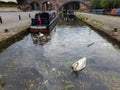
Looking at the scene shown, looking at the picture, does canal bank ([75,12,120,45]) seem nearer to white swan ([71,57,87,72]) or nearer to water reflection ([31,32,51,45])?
white swan ([71,57,87,72])

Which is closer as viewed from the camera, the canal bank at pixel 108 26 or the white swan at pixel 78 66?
the white swan at pixel 78 66

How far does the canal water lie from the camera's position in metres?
7.90

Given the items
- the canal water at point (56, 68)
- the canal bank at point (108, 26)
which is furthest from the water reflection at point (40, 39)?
the canal bank at point (108, 26)

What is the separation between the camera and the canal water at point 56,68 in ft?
25.9

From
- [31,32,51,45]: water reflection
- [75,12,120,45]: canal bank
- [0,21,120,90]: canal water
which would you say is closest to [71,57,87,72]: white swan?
[0,21,120,90]: canal water

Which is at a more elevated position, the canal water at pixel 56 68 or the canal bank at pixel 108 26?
the canal bank at pixel 108 26

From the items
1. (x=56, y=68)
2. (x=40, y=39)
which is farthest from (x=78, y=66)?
(x=40, y=39)

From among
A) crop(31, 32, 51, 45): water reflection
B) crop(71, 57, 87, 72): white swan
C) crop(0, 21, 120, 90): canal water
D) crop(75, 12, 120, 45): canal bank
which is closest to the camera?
crop(0, 21, 120, 90): canal water

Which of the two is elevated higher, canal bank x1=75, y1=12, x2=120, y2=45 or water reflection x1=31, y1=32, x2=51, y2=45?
canal bank x1=75, y1=12, x2=120, y2=45

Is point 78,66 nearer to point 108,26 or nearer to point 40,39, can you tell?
point 40,39

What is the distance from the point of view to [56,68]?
387 inches

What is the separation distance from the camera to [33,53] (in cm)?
1278

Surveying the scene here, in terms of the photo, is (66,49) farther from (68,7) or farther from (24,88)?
(68,7)

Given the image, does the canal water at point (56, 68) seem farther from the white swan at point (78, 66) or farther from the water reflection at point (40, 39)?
the water reflection at point (40, 39)
